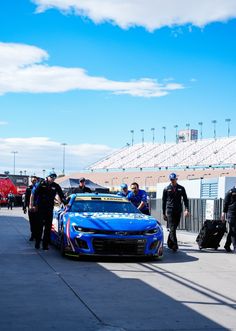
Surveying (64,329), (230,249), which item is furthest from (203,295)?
(230,249)

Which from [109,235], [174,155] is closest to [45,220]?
[109,235]

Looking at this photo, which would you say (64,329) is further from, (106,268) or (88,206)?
(88,206)

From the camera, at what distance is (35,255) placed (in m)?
11.1

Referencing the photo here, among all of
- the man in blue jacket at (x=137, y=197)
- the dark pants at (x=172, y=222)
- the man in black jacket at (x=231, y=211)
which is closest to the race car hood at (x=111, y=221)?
the dark pants at (x=172, y=222)

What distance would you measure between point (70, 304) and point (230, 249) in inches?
285

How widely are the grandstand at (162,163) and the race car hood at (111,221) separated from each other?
132 feet

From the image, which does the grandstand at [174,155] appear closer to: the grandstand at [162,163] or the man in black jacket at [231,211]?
the grandstand at [162,163]

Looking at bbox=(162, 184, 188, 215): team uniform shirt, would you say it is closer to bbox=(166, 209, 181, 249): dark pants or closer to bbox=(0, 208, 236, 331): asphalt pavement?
bbox=(166, 209, 181, 249): dark pants

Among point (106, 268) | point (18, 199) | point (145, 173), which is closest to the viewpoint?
point (106, 268)

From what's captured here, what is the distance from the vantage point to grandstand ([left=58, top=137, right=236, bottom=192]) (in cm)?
6000

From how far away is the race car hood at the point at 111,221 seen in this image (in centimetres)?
1020

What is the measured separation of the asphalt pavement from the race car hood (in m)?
0.63

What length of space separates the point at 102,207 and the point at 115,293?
4592 mm

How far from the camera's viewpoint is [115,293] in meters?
7.09
